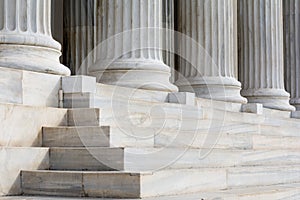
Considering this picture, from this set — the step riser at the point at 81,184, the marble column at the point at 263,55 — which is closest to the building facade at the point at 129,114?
the step riser at the point at 81,184

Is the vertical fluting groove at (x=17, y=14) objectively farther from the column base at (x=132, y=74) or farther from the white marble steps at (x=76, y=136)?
the column base at (x=132, y=74)

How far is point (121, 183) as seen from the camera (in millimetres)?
21516

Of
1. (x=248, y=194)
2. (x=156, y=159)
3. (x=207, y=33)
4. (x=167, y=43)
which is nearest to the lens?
(x=156, y=159)

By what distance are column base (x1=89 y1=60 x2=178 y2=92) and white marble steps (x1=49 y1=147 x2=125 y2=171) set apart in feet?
29.8

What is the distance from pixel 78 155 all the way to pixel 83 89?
3.84 m

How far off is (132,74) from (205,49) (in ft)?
28.6

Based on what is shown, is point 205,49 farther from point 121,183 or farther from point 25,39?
point 121,183

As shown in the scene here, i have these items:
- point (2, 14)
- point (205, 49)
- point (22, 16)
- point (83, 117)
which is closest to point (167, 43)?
point (205, 49)

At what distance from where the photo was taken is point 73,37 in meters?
42.6

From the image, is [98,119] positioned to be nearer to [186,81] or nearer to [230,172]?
[230,172]

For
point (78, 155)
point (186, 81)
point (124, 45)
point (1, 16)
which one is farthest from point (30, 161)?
point (186, 81)

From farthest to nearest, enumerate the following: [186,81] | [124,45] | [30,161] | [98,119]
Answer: [186,81] < [124,45] < [98,119] < [30,161]

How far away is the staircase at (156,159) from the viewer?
22109 mm

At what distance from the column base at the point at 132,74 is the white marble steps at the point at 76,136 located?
8.18m
